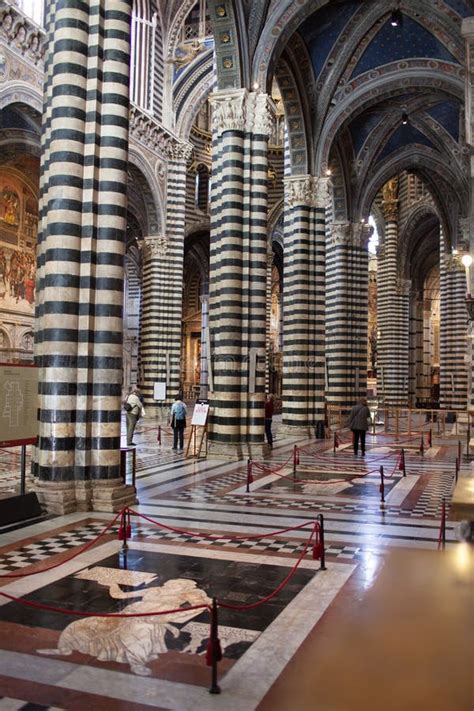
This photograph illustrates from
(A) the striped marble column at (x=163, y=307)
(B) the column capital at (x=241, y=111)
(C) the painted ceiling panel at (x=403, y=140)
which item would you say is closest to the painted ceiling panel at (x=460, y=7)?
(B) the column capital at (x=241, y=111)

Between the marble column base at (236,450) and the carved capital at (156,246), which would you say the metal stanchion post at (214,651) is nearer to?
the marble column base at (236,450)

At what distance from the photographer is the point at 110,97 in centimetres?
1052

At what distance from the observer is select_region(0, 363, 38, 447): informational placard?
357 inches

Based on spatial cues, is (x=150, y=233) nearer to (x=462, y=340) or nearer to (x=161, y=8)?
(x=161, y=8)

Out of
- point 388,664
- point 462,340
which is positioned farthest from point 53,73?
point 462,340

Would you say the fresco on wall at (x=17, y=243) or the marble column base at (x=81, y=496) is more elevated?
the fresco on wall at (x=17, y=243)

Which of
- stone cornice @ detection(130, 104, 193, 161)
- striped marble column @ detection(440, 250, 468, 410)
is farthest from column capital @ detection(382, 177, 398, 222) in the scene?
stone cornice @ detection(130, 104, 193, 161)

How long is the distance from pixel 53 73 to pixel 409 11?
16534 millimetres

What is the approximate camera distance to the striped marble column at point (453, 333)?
35.1 meters

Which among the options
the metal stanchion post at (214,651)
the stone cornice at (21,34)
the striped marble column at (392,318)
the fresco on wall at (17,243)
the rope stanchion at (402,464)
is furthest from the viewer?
the striped marble column at (392,318)

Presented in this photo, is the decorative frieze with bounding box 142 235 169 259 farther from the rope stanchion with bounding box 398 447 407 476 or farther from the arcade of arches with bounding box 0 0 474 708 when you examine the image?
the rope stanchion with bounding box 398 447 407 476

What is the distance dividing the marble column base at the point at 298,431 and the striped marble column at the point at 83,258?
43.6ft

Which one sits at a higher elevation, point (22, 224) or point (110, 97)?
point (22, 224)

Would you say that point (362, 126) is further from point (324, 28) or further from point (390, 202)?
point (390, 202)
